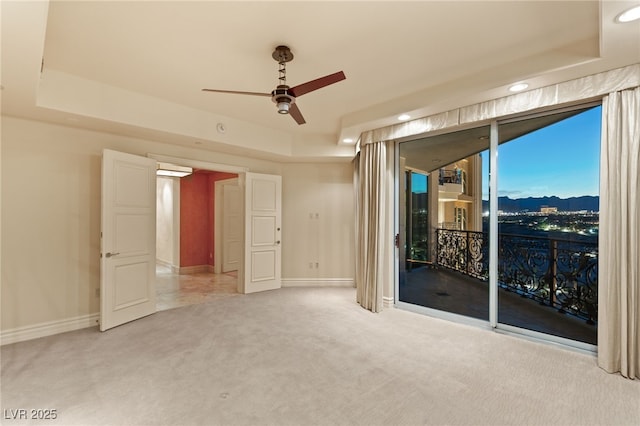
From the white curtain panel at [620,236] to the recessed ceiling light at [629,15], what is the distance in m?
0.90

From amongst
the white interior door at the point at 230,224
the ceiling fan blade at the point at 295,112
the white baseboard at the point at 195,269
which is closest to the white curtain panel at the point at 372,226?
the ceiling fan blade at the point at 295,112

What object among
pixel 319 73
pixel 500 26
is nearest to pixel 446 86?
pixel 500 26

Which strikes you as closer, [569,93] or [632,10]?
[632,10]

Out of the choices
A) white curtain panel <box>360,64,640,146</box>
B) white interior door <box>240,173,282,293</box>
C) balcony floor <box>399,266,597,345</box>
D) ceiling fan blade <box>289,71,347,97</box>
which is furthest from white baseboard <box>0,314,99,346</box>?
white curtain panel <box>360,64,640,146</box>

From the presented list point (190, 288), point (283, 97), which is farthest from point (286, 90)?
point (190, 288)

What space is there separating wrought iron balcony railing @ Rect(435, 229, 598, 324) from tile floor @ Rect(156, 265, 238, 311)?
3840 millimetres

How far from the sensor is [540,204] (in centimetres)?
334

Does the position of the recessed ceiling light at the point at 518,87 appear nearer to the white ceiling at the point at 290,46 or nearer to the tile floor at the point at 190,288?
the white ceiling at the point at 290,46

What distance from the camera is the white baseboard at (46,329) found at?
→ 3107mm

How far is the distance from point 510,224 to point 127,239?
15.4 ft

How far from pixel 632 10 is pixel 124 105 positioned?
4.49 m

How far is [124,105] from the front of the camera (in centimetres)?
344

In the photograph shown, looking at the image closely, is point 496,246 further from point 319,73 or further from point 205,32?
point 205,32

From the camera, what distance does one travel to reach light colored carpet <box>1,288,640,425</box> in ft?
6.48
